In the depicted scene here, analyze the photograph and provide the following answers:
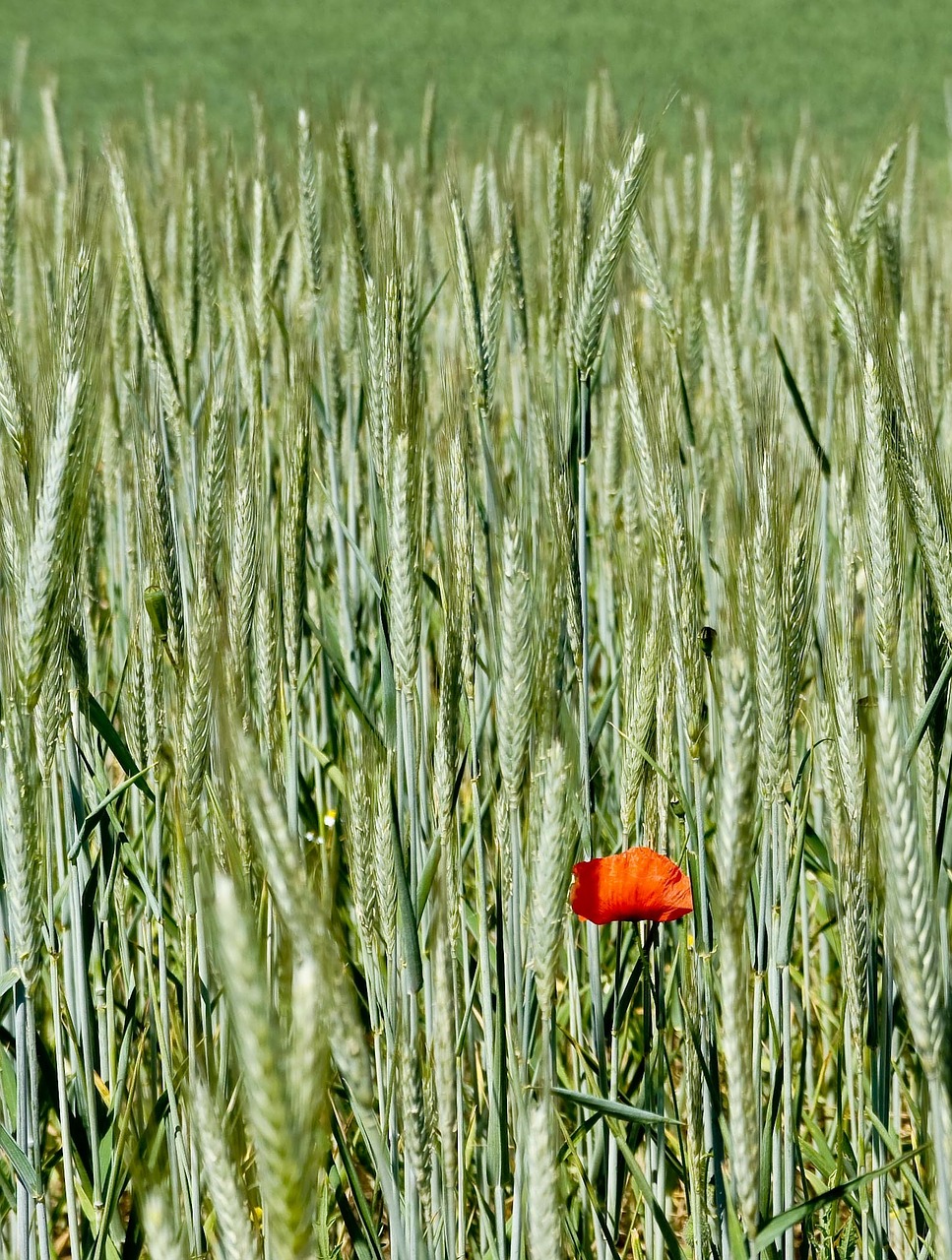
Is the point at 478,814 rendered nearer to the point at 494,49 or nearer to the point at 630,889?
the point at 630,889

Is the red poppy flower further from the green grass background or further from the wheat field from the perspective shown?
the green grass background

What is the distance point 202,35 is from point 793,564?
1434 cm

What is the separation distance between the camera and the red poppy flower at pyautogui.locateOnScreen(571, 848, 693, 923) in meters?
0.84

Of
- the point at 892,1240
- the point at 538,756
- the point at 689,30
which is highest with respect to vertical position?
the point at 689,30

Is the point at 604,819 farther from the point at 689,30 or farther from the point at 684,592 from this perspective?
the point at 689,30

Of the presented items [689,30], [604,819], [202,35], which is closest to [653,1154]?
[604,819]

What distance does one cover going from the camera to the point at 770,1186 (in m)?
0.88

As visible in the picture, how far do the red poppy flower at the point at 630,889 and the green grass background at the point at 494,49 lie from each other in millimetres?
10058

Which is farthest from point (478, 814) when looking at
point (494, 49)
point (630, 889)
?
point (494, 49)

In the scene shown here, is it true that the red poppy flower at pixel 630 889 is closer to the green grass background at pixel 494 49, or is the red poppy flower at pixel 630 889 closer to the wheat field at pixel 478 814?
the wheat field at pixel 478 814

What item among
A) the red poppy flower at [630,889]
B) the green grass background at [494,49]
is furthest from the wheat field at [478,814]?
the green grass background at [494,49]

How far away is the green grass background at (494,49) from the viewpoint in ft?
36.3

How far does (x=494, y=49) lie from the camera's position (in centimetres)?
1298

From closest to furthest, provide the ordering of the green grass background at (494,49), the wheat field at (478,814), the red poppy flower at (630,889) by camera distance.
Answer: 1. the wheat field at (478,814)
2. the red poppy flower at (630,889)
3. the green grass background at (494,49)
